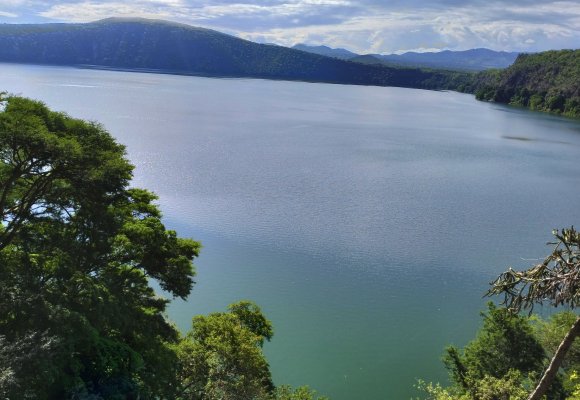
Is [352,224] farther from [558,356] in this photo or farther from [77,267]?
[558,356]

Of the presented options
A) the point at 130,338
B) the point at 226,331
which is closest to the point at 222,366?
the point at 226,331

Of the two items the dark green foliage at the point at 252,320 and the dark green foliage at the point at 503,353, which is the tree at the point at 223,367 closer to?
the dark green foliage at the point at 252,320

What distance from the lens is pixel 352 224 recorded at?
3003 centimetres

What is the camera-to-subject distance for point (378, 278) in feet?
76.4

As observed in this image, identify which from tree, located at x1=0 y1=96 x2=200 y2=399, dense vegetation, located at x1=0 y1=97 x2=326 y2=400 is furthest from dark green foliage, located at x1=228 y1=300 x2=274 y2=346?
tree, located at x1=0 y1=96 x2=200 y2=399

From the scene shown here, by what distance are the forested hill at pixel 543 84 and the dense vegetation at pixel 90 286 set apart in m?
111

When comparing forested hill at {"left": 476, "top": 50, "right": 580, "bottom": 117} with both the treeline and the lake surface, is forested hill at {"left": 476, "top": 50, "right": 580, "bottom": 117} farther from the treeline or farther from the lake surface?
the treeline

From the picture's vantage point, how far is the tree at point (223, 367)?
37.6ft

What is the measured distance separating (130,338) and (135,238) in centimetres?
247

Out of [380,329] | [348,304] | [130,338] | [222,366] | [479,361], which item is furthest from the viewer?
[348,304]

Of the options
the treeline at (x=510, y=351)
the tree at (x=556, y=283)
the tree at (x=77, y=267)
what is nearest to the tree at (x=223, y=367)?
the tree at (x=77, y=267)

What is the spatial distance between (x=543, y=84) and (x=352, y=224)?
11252cm

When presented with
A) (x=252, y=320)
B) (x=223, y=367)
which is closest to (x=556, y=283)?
(x=223, y=367)

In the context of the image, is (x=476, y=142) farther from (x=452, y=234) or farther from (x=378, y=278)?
(x=378, y=278)
